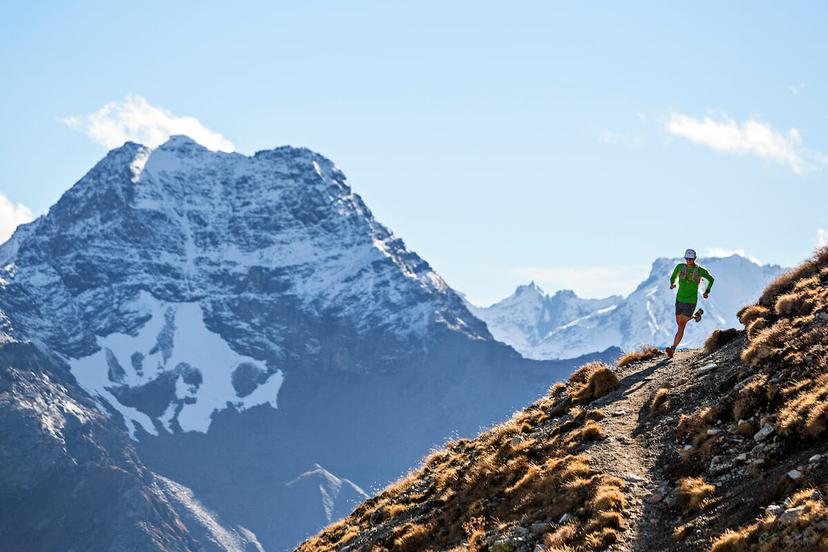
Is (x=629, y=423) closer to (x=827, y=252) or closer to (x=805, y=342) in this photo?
(x=805, y=342)

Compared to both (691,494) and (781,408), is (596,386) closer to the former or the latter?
(781,408)

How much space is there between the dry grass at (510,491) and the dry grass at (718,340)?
10.1ft

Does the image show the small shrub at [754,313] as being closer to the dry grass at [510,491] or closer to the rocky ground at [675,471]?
the rocky ground at [675,471]

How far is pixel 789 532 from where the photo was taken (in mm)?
14211

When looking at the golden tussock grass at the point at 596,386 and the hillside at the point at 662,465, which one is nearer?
the hillside at the point at 662,465

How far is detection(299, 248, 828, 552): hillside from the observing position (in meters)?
16.2

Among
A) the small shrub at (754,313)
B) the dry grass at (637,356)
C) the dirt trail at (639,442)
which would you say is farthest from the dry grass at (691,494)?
the dry grass at (637,356)

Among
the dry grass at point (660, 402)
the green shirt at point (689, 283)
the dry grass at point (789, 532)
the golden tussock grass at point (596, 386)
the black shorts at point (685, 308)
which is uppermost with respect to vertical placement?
the green shirt at point (689, 283)

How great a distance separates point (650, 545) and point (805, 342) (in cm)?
820

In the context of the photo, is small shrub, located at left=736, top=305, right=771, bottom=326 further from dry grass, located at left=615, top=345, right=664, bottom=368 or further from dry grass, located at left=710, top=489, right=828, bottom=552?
dry grass, located at left=710, top=489, right=828, bottom=552

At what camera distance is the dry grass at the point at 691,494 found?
1734cm

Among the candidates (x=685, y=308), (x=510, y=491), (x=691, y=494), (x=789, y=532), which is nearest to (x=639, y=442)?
(x=510, y=491)

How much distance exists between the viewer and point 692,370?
26516 mm

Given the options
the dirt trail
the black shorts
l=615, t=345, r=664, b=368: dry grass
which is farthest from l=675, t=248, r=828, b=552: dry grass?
l=615, t=345, r=664, b=368: dry grass
